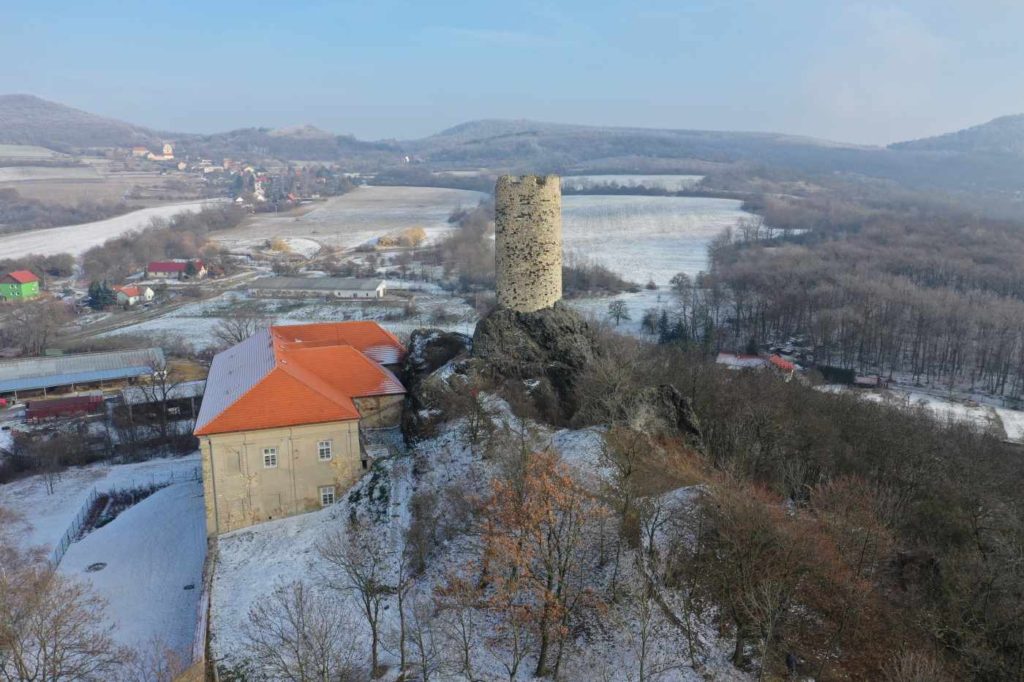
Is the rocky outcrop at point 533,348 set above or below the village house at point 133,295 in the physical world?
above

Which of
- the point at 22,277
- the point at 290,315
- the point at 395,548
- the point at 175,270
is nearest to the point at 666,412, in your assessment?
the point at 395,548

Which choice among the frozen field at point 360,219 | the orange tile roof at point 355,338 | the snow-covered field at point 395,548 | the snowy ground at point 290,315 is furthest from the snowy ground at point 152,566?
the frozen field at point 360,219

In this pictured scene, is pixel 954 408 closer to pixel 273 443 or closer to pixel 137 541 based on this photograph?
pixel 273 443

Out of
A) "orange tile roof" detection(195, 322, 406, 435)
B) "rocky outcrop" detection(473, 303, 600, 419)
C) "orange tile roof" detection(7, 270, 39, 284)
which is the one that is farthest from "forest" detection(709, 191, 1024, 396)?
"orange tile roof" detection(7, 270, 39, 284)

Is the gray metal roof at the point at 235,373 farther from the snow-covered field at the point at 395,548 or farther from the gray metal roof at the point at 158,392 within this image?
the gray metal roof at the point at 158,392

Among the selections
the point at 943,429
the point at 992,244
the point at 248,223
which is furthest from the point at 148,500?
the point at 248,223

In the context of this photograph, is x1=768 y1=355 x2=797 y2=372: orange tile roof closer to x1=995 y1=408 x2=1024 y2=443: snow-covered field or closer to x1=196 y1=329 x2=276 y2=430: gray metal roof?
x1=995 y1=408 x2=1024 y2=443: snow-covered field

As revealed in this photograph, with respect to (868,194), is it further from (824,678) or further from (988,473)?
(824,678)
